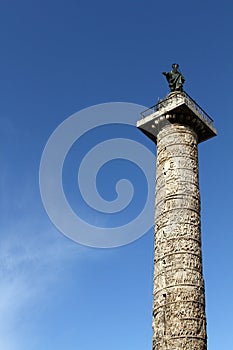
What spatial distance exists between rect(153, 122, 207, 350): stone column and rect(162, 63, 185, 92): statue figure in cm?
132

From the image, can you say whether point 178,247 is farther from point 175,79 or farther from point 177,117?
point 175,79

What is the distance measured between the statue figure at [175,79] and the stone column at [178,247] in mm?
1322

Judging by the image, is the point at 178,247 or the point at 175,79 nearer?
the point at 178,247

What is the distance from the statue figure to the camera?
42.0 feet

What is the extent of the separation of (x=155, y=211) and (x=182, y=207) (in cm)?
73

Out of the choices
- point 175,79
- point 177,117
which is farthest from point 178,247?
point 175,79

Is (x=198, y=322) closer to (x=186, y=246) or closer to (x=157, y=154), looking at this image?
(x=186, y=246)

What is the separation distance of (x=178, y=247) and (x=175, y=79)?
4769 millimetres

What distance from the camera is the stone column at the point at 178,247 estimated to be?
9.62 meters

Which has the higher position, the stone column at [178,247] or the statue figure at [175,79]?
the statue figure at [175,79]

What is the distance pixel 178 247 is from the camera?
33.9 feet

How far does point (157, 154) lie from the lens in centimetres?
1195

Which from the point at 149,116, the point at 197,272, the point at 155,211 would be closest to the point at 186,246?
the point at 197,272

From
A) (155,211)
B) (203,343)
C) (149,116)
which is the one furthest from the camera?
(149,116)
